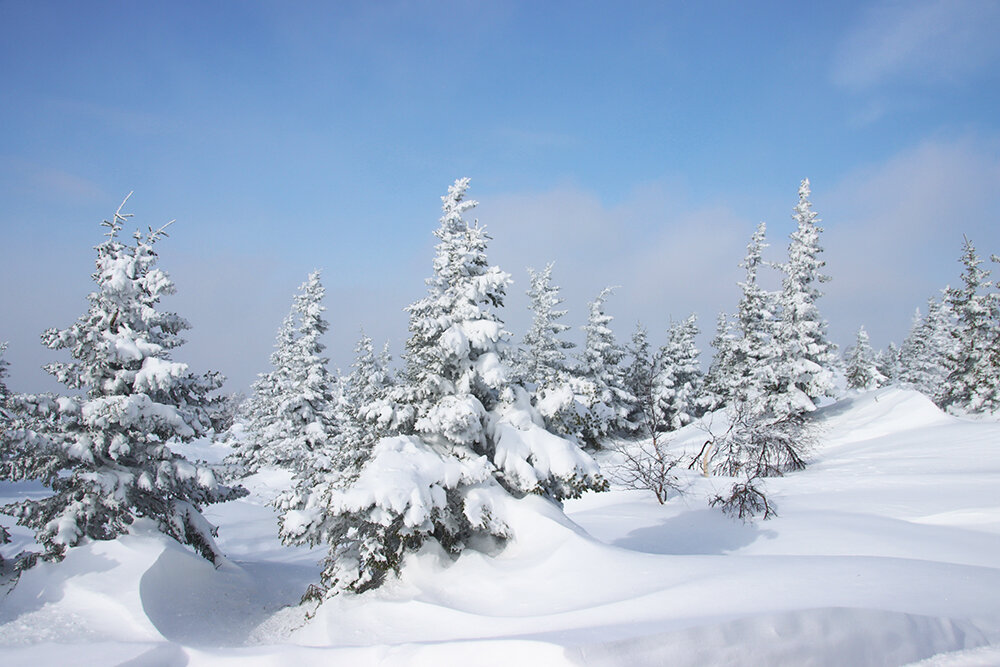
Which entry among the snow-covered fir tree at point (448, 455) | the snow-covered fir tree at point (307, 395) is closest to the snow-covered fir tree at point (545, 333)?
the snow-covered fir tree at point (307, 395)

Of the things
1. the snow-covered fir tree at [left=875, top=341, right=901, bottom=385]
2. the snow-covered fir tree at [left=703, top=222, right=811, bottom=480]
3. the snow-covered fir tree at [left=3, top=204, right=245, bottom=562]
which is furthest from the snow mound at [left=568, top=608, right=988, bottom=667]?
the snow-covered fir tree at [left=875, top=341, right=901, bottom=385]

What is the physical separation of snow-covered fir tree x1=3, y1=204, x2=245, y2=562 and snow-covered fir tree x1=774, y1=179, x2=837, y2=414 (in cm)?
3142

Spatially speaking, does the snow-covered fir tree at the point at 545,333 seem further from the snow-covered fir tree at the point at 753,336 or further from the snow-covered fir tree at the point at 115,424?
the snow-covered fir tree at the point at 115,424

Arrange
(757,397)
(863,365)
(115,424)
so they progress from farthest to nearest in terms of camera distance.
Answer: (863,365) → (757,397) → (115,424)

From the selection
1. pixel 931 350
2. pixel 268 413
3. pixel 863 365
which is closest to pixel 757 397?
pixel 268 413

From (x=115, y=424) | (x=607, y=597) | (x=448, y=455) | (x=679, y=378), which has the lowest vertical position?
(x=607, y=597)

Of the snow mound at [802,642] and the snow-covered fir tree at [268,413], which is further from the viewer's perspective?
the snow-covered fir tree at [268,413]

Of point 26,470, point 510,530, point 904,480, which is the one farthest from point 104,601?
point 904,480

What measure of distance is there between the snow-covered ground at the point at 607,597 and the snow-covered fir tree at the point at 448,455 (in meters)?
0.77

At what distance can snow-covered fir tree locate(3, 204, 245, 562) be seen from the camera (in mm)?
12797

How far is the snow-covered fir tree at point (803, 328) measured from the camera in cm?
3294

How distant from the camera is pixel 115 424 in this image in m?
13.7

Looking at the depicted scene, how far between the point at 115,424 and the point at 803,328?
3406cm

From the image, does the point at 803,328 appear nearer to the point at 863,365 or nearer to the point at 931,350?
the point at 931,350
